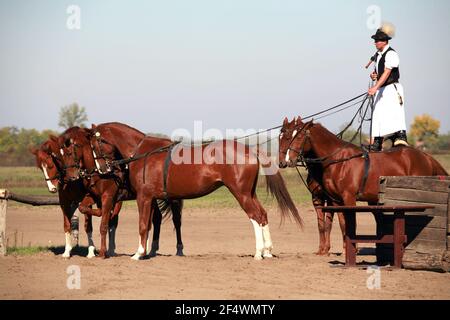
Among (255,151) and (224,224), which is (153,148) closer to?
(255,151)

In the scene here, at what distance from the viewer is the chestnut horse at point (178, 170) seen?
44.5 feet

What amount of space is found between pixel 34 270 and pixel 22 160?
44739 mm

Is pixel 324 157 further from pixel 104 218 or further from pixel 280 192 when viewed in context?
pixel 104 218

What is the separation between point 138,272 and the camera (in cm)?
1215

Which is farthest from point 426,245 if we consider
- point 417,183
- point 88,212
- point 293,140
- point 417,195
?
point 88,212

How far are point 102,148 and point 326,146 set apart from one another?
403 centimetres

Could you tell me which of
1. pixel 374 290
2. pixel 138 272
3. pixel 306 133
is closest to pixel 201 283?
pixel 138 272

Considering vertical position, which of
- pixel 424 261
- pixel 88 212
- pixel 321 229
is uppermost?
pixel 88 212

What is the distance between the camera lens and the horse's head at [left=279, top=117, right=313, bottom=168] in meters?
13.2

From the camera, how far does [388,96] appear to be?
545 inches

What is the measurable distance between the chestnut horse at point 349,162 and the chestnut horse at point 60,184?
12.8ft

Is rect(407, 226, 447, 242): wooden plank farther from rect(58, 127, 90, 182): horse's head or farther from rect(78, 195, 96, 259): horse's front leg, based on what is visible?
rect(58, 127, 90, 182): horse's head

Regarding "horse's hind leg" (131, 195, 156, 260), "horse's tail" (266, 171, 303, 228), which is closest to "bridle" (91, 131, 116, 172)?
"horse's hind leg" (131, 195, 156, 260)

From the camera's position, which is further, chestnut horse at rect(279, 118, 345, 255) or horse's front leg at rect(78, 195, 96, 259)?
horse's front leg at rect(78, 195, 96, 259)
